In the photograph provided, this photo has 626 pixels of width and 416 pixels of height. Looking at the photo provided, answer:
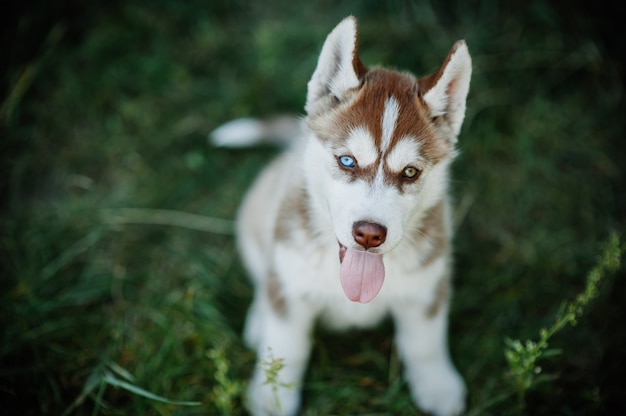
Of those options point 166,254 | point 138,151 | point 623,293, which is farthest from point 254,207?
point 623,293

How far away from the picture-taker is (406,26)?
5250 millimetres

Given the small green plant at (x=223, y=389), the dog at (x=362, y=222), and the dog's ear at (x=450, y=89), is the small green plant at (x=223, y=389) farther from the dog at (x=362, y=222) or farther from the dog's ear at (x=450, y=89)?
the dog's ear at (x=450, y=89)

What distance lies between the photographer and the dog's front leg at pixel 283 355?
132 inches

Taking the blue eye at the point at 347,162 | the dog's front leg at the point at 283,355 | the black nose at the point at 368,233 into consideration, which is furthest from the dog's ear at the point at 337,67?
the dog's front leg at the point at 283,355

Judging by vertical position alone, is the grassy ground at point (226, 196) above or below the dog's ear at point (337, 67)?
below

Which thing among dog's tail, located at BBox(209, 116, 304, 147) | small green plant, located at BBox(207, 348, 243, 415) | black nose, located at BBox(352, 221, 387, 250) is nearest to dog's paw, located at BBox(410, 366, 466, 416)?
small green plant, located at BBox(207, 348, 243, 415)

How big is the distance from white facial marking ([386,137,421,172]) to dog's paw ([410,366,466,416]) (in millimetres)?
1564

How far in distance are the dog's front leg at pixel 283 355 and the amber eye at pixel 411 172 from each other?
1094 mm

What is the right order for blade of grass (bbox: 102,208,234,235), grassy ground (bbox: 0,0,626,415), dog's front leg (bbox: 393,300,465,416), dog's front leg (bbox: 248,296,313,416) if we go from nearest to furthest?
dog's front leg (bbox: 248,296,313,416), dog's front leg (bbox: 393,300,465,416), grassy ground (bbox: 0,0,626,415), blade of grass (bbox: 102,208,234,235)

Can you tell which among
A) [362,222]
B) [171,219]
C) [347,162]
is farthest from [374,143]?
Result: [171,219]

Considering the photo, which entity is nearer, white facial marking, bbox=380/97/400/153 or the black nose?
the black nose

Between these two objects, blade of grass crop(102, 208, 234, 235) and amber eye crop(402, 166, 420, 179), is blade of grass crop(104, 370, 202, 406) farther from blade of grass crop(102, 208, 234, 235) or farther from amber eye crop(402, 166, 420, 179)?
amber eye crop(402, 166, 420, 179)

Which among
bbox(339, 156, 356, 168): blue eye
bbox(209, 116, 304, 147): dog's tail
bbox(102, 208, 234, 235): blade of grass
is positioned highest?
bbox(339, 156, 356, 168): blue eye

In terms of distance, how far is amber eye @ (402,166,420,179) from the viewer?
2.84m
